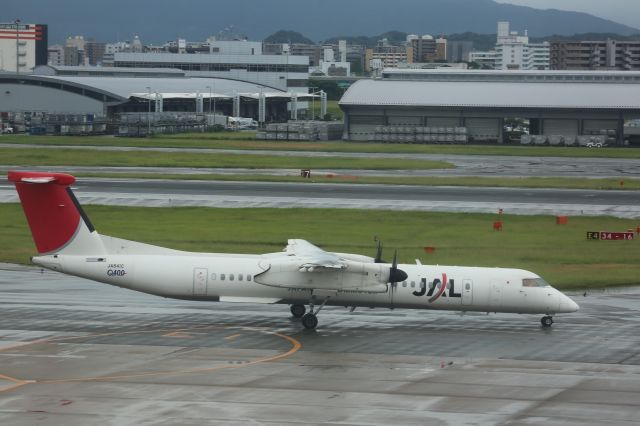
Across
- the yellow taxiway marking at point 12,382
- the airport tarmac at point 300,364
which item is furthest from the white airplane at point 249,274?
the yellow taxiway marking at point 12,382

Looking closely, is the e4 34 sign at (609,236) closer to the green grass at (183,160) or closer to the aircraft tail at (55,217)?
the aircraft tail at (55,217)

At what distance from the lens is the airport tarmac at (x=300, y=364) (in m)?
26.5

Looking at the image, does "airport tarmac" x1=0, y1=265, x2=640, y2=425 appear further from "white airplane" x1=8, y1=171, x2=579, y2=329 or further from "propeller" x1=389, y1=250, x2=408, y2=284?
"propeller" x1=389, y1=250, x2=408, y2=284

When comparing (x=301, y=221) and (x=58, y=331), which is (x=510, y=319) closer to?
(x=58, y=331)

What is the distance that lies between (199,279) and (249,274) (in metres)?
1.82

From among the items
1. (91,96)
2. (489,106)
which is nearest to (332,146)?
(489,106)

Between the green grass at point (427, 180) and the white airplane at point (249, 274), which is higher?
the green grass at point (427, 180)

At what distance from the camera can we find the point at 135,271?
37.0 meters

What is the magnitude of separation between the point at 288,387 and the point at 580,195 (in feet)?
181

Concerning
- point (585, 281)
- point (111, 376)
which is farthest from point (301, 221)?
point (111, 376)

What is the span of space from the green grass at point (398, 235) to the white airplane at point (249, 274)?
968 cm

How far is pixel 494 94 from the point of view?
146125 millimetres

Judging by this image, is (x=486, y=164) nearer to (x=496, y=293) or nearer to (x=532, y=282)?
(x=532, y=282)

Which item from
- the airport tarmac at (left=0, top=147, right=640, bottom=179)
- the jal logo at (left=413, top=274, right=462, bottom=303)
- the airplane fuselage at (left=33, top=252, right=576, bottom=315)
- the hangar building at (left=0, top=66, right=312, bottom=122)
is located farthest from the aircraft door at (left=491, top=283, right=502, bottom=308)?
the hangar building at (left=0, top=66, right=312, bottom=122)
